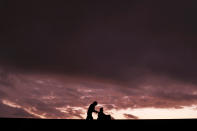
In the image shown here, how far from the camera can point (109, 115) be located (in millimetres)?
14203
